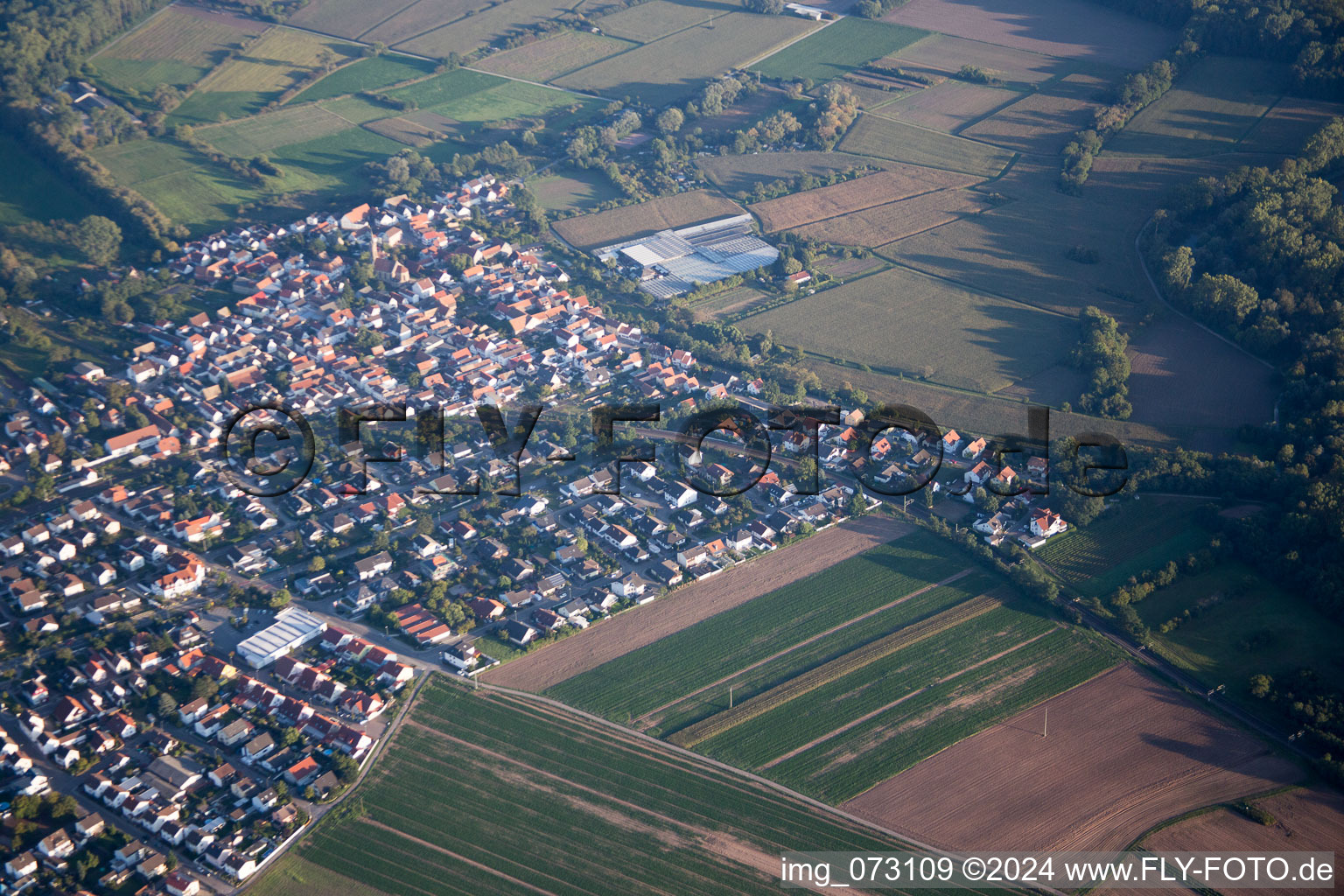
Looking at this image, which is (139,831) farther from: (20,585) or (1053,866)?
(1053,866)

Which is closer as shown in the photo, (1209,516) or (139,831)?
(139,831)

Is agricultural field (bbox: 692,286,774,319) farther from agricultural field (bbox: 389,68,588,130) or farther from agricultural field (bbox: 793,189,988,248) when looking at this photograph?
agricultural field (bbox: 389,68,588,130)

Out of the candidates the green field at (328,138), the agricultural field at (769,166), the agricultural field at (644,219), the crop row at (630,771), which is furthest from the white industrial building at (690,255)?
the crop row at (630,771)

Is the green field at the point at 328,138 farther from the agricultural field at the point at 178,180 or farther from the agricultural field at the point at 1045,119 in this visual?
the agricultural field at the point at 1045,119

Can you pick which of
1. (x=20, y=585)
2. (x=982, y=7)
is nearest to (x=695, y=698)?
(x=20, y=585)

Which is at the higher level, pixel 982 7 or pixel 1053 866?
pixel 982 7

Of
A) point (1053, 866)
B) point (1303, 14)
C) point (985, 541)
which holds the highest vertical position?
point (1303, 14)

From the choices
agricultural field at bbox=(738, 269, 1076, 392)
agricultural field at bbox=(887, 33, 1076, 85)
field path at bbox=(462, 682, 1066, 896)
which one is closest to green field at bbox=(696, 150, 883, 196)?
agricultural field at bbox=(738, 269, 1076, 392)
